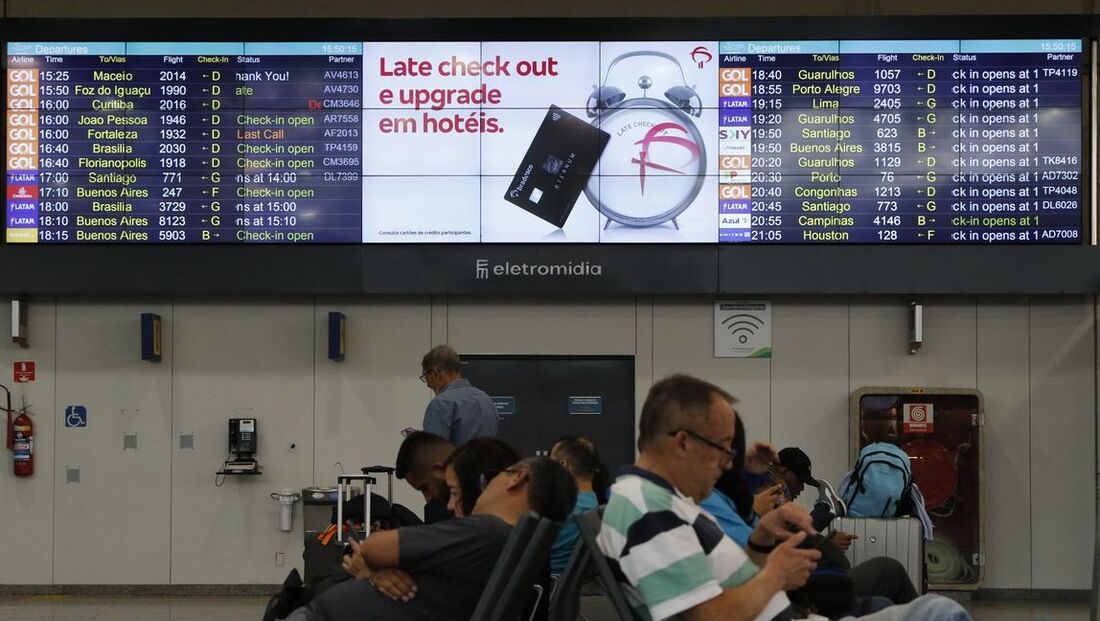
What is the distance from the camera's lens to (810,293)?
8203mm

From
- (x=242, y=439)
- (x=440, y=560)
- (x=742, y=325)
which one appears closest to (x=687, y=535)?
(x=440, y=560)

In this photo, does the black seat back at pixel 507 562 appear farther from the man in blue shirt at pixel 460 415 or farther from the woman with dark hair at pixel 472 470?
the man in blue shirt at pixel 460 415

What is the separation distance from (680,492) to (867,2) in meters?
7.23

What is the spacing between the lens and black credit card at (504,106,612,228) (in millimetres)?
8195

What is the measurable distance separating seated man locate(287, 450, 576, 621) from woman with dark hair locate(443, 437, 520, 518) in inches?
20.4

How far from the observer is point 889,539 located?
5.87 m

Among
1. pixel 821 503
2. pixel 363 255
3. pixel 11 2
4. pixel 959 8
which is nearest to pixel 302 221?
pixel 363 255

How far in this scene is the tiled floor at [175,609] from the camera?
7.53 metres

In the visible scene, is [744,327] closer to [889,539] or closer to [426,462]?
[889,539]

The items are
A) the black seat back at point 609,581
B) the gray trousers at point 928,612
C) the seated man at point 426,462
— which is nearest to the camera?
the black seat back at point 609,581

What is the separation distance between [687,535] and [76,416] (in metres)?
7.16

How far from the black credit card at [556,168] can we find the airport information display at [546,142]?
0.05 ft

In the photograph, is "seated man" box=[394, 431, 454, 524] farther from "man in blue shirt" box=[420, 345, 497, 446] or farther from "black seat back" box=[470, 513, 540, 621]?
"black seat back" box=[470, 513, 540, 621]

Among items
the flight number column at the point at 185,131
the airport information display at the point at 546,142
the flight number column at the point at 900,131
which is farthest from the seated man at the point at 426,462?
the flight number column at the point at 900,131
